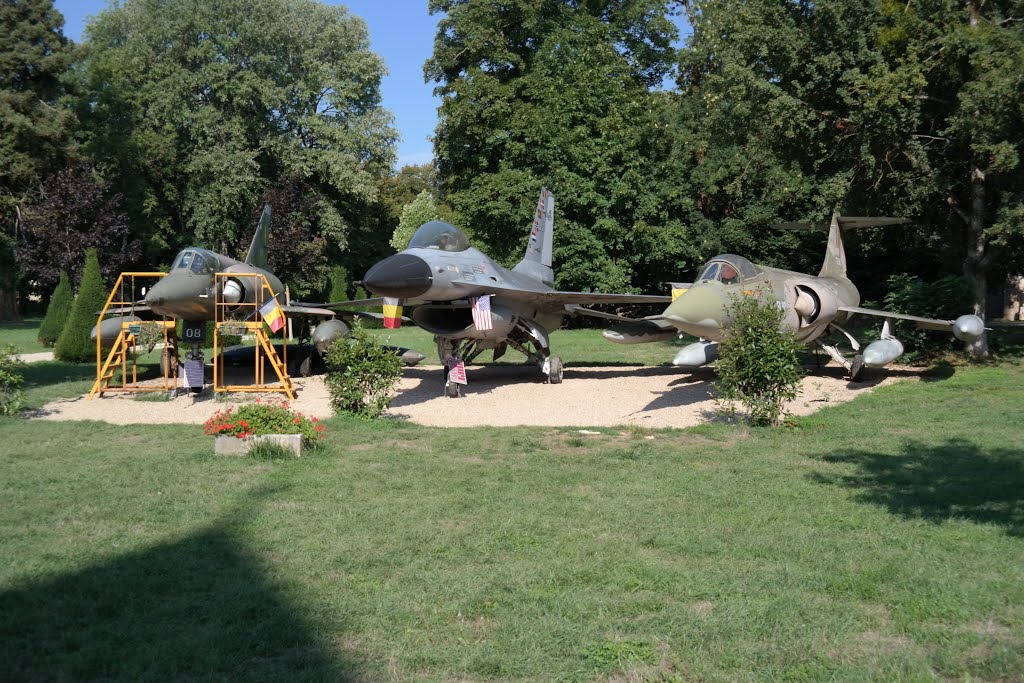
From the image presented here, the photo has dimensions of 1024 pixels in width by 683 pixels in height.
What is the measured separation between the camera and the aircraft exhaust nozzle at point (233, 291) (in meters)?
16.3

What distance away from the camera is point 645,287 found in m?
35.3

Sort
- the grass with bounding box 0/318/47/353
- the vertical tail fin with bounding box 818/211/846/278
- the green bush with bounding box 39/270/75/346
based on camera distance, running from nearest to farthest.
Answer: the vertical tail fin with bounding box 818/211/846/278, the green bush with bounding box 39/270/75/346, the grass with bounding box 0/318/47/353

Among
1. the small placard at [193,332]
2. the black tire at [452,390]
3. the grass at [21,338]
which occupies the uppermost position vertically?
the small placard at [193,332]

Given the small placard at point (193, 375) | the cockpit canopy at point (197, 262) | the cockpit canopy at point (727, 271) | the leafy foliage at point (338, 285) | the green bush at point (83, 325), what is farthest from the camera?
the leafy foliage at point (338, 285)

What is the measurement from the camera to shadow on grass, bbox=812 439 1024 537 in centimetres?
683

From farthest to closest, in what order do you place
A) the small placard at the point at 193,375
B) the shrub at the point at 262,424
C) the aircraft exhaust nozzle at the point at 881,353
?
1. the aircraft exhaust nozzle at the point at 881,353
2. the small placard at the point at 193,375
3. the shrub at the point at 262,424

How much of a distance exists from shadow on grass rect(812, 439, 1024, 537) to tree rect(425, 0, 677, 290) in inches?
858

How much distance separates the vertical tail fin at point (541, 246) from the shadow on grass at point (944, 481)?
10.6 metres

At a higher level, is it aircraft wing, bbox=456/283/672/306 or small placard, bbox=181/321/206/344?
aircraft wing, bbox=456/283/672/306

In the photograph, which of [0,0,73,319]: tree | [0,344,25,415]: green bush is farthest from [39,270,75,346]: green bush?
[0,344,25,415]: green bush

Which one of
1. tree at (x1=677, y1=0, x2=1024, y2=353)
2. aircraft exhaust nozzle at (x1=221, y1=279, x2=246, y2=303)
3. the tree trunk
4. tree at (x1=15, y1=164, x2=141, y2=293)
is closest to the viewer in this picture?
tree at (x1=677, y1=0, x2=1024, y2=353)

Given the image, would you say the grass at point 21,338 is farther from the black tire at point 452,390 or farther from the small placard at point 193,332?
the black tire at point 452,390

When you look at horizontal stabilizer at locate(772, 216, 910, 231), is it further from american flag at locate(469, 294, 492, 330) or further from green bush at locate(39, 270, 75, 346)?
green bush at locate(39, 270, 75, 346)

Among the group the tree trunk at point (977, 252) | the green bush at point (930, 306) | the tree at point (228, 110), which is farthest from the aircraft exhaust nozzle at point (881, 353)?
the tree at point (228, 110)
